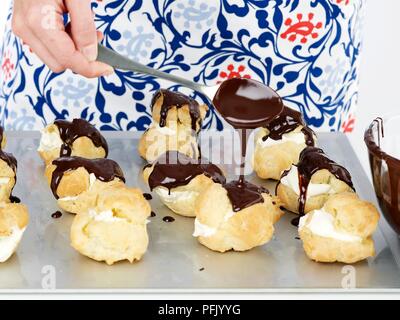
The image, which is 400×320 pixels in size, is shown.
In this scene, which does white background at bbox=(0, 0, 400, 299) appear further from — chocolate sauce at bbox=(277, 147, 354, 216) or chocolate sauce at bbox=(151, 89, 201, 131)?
chocolate sauce at bbox=(277, 147, 354, 216)

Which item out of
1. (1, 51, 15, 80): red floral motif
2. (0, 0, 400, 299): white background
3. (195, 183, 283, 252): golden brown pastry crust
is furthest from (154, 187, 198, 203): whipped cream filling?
(0, 0, 400, 299): white background

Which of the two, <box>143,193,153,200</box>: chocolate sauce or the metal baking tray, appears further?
<box>143,193,153,200</box>: chocolate sauce

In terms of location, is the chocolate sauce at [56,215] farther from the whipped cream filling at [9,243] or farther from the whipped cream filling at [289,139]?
the whipped cream filling at [289,139]

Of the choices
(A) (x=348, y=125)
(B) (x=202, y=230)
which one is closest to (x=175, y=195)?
(B) (x=202, y=230)

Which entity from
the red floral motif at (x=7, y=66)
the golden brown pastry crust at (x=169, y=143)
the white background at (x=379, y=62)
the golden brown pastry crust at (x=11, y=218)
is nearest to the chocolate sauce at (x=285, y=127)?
the golden brown pastry crust at (x=169, y=143)
